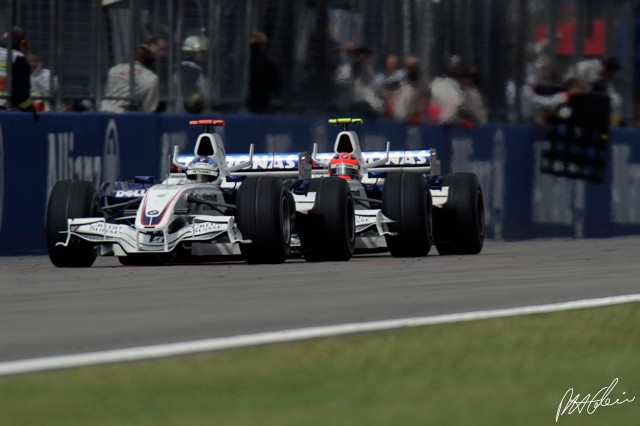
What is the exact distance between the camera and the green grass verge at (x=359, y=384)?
5.45 meters

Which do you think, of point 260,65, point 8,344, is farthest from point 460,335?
point 260,65

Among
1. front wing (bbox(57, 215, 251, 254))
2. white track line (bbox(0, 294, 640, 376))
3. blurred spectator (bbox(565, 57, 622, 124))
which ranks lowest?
white track line (bbox(0, 294, 640, 376))

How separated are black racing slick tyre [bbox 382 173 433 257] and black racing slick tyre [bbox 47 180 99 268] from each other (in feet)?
9.34

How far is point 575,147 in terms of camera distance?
23.6 meters

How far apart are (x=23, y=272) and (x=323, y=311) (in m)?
4.83

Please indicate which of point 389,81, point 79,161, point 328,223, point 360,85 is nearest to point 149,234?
point 328,223

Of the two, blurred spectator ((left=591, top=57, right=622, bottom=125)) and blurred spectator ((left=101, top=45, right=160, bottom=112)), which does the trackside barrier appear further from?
blurred spectator ((left=591, top=57, right=622, bottom=125))

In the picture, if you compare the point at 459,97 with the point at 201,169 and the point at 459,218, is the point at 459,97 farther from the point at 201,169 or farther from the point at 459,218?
the point at 201,169

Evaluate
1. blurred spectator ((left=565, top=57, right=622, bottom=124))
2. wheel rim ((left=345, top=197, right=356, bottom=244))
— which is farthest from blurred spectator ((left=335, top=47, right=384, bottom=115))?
wheel rim ((left=345, top=197, right=356, bottom=244))

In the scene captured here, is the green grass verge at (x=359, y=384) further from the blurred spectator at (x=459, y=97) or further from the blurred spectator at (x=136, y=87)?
the blurred spectator at (x=459, y=97)

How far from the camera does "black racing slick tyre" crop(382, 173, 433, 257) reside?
1578cm

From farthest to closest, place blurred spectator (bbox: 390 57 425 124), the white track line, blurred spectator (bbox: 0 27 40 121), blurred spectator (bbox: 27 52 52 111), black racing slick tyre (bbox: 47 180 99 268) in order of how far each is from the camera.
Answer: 1. blurred spectator (bbox: 390 57 425 124)
2. blurred spectator (bbox: 27 52 52 111)
3. blurred spectator (bbox: 0 27 40 121)
4. black racing slick tyre (bbox: 47 180 99 268)
5. the white track line

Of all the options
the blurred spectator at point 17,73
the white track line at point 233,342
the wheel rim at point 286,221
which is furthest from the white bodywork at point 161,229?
the white track line at point 233,342

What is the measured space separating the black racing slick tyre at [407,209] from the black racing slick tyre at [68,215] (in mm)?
2846
